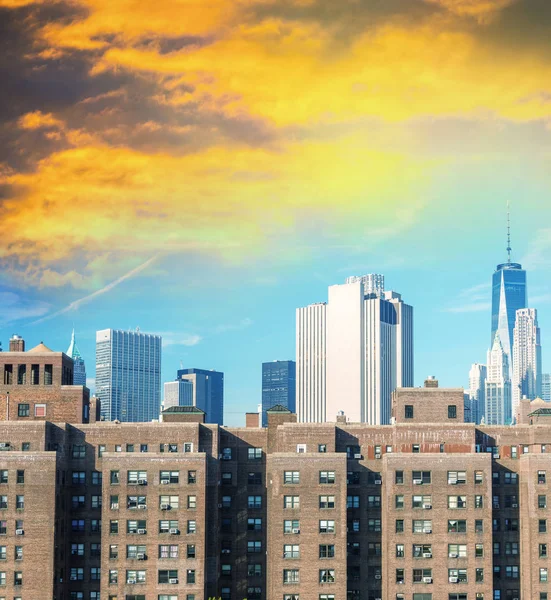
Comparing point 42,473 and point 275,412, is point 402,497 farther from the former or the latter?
point 42,473

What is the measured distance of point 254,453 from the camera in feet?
573

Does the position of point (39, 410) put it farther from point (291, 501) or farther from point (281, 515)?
point (291, 501)

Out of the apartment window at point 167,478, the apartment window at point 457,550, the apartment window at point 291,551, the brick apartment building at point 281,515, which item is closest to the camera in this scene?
the brick apartment building at point 281,515

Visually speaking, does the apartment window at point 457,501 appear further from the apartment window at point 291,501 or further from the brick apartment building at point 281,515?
the apartment window at point 291,501

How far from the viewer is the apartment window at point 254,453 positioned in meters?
174

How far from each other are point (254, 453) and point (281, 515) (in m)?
18.1

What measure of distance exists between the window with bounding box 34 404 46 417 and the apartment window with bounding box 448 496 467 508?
6137 cm

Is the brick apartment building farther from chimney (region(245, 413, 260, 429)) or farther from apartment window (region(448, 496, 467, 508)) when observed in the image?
chimney (region(245, 413, 260, 429))

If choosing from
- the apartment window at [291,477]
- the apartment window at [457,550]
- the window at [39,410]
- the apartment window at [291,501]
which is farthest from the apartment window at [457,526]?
the window at [39,410]

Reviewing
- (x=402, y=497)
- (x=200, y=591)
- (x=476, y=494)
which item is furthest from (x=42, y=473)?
(x=476, y=494)

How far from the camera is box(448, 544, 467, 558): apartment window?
156375 millimetres

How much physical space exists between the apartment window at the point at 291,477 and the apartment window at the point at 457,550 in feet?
72.1

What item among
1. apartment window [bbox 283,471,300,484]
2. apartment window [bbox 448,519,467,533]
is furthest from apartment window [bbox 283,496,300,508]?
apartment window [bbox 448,519,467,533]

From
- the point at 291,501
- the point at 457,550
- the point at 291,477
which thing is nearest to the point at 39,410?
the point at 291,477
